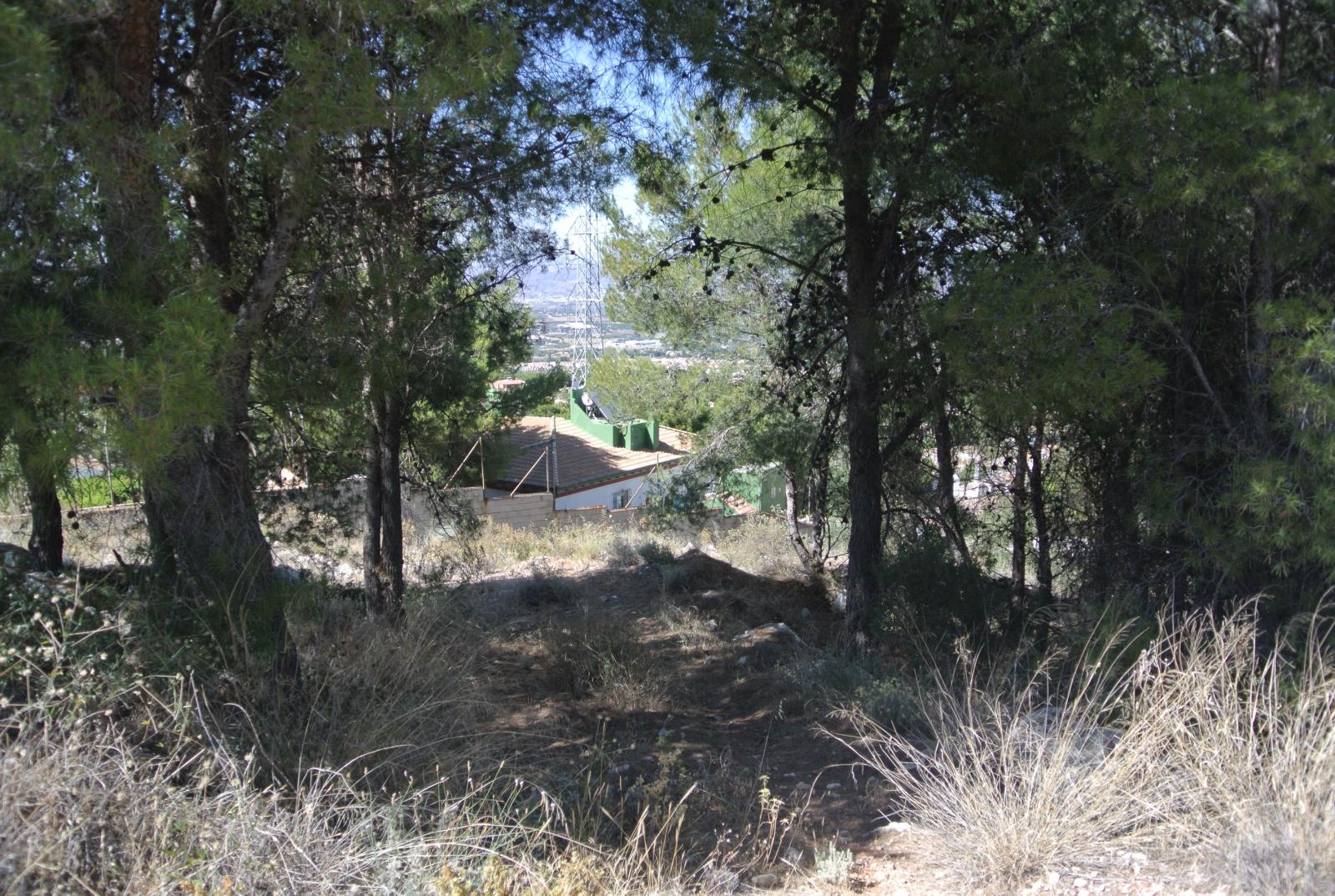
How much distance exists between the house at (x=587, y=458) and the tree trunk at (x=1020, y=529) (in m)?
17.4

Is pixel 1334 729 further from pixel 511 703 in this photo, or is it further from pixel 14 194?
pixel 14 194

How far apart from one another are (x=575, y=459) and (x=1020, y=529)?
84.8 ft

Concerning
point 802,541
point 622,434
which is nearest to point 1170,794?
point 802,541

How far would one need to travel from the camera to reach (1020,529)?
28.8ft

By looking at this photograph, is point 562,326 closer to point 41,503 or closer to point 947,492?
point 947,492

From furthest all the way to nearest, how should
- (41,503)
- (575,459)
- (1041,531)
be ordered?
(575,459), (1041,531), (41,503)

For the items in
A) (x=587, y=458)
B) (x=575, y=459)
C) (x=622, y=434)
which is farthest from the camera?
(x=622, y=434)

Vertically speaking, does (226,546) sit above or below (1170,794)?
above

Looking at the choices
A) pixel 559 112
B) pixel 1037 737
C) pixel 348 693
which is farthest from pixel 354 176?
pixel 1037 737

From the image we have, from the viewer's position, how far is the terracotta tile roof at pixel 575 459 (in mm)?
30844

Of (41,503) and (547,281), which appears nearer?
(41,503)

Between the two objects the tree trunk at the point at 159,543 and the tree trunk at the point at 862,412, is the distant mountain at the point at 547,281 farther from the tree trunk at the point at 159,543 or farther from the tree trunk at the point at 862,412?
the tree trunk at the point at 159,543

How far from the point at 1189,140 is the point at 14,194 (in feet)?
17.5

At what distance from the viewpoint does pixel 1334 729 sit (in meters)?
3.37
